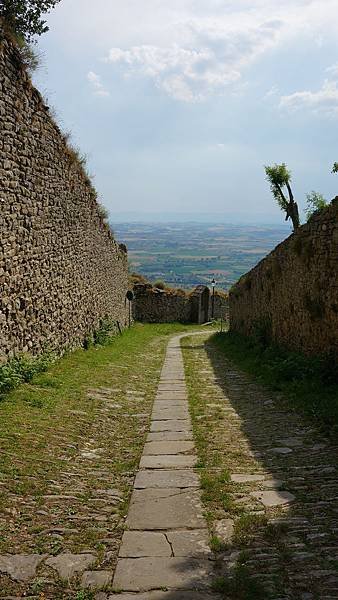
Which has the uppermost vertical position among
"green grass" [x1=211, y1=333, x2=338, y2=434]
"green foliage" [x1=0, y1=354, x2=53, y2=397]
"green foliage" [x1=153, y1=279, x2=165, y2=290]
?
"green foliage" [x1=153, y1=279, x2=165, y2=290]

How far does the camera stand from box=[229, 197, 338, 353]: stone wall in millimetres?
9414

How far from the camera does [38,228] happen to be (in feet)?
33.5

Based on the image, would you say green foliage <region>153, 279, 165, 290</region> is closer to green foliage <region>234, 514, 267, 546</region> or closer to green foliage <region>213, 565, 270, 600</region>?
green foliage <region>234, 514, 267, 546</region>

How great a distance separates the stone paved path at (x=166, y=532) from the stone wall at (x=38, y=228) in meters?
3.58

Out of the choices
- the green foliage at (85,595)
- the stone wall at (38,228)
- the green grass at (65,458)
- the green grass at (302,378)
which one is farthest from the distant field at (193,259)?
the green foliage at (85,595)

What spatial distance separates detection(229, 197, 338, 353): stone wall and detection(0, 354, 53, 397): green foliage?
4.94 m

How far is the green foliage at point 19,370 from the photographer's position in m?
7.72

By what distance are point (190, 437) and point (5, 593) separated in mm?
3889

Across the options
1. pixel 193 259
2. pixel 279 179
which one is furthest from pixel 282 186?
pixel 193 259

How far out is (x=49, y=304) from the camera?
36.0 feet

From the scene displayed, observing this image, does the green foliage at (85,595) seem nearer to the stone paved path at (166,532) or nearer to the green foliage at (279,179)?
the stone paved path at (166,532)

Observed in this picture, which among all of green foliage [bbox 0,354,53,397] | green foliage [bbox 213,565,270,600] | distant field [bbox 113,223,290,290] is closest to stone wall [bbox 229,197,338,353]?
green foliage [bbox 0,354,53,397]

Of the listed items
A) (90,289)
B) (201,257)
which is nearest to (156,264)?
(201,257)

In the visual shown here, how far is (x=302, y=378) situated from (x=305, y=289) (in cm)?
218
